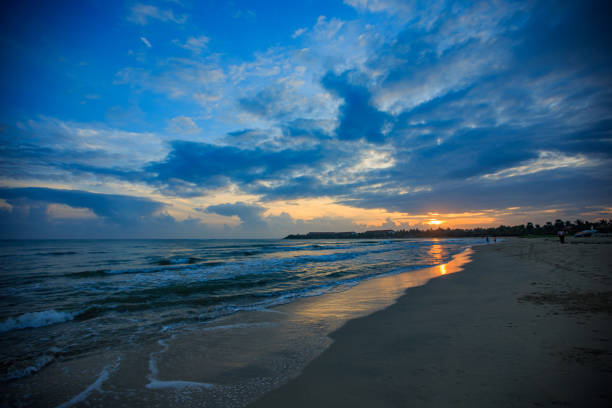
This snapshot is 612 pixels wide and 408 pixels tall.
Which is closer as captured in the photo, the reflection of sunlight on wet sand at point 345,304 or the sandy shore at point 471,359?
the sandy shore at point 471,359

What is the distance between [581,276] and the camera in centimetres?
933

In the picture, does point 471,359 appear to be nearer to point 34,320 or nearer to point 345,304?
point 345,304

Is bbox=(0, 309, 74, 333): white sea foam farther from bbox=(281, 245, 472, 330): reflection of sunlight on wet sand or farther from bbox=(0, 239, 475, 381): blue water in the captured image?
bbox=(281, 245, 472, 330): reflection of sunlight on wet sand

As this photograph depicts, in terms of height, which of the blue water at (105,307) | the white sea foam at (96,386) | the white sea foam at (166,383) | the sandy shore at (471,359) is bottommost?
the blue water at (105,307)

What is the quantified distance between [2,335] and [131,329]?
281 cm

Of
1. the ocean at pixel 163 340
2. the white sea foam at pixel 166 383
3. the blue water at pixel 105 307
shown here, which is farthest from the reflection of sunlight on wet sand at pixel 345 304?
the white sea foam at pixel 166 383

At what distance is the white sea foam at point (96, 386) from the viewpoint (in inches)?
123

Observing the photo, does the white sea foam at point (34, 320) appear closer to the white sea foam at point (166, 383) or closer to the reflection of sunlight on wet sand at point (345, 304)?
Result: the white sea foam at point (166, 383)

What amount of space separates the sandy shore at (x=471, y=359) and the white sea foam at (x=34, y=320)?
713 centimetres

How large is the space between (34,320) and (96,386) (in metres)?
5.07

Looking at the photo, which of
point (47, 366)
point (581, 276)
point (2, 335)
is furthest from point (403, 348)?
point (581, 276)

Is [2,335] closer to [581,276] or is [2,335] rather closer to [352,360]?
[352,360]

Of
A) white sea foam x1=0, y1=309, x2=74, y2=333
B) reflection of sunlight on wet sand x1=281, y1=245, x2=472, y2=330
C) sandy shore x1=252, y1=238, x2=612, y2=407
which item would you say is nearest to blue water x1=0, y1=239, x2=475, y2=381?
white sea foam x1=0, y1=309, x2=74, y2=333

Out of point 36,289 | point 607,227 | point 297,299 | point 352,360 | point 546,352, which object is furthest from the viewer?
point 607,227
